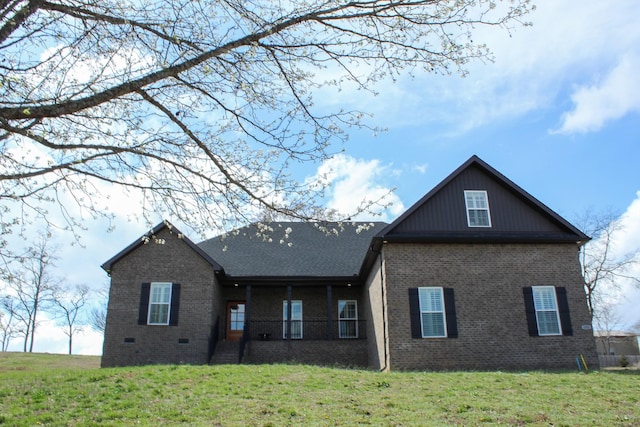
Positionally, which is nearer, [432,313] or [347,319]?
[432,313]

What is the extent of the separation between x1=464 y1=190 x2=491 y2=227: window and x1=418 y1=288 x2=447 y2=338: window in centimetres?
242

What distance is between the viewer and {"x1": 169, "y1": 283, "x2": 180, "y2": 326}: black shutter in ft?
57.9

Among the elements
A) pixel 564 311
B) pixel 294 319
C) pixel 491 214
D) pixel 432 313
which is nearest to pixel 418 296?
pixel 432 313

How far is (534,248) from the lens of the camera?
1622 cm

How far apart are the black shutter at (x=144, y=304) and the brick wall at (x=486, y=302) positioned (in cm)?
814

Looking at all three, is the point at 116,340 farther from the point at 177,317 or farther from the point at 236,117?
the point at 236,117

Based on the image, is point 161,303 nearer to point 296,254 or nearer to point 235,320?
point 235,320

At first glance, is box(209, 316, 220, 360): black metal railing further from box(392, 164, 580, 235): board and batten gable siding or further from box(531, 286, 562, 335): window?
box(531, 286, 562, 335): window

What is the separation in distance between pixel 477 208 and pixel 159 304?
10889 millimetres

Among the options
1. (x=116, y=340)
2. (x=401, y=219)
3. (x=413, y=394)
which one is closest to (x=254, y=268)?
(x=116, y=340)

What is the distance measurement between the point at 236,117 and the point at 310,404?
17.9ft

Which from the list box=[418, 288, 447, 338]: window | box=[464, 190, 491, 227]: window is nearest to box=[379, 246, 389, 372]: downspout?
box=[418, 288, 447, 338]: window

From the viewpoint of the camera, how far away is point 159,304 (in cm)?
1784

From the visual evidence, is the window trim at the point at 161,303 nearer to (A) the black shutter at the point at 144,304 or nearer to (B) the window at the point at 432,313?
(A) the black shutter at the point at 144,304
